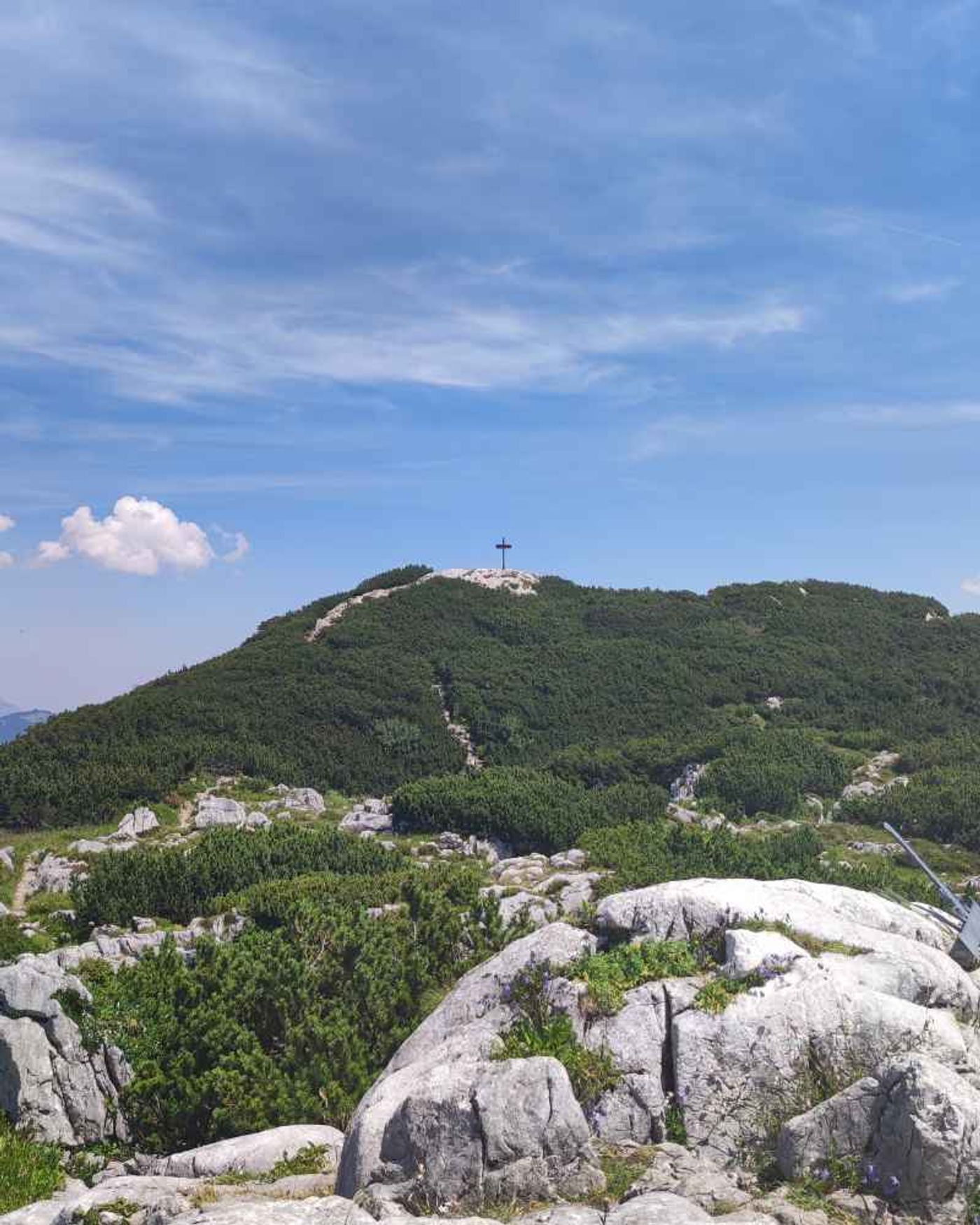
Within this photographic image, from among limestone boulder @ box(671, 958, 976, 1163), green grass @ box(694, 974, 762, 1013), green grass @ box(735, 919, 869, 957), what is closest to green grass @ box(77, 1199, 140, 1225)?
limestone boulder @ box(671, 958, 976, 1163)

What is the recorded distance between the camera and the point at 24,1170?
9.36m

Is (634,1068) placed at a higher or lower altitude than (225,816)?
lower

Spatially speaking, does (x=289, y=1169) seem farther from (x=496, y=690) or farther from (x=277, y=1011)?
(x=496, y=690)

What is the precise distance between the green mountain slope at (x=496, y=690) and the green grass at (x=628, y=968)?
23.9m

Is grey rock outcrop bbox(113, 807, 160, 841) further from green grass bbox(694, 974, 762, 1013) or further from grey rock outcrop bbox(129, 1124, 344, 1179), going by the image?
green grass bbox(694, 974, 762, 1013)

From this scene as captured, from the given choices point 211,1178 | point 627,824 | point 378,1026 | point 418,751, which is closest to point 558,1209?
point 211,1178

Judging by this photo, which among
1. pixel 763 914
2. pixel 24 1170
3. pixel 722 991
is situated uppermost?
pixel 763 914

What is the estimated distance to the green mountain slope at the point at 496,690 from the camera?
113 ft

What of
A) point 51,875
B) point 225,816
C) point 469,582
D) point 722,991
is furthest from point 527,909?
point 469,582

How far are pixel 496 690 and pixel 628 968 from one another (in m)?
36.3

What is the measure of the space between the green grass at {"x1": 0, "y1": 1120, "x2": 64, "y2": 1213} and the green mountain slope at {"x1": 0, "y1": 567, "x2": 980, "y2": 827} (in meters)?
20.1

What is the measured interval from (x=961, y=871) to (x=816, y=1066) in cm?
1859

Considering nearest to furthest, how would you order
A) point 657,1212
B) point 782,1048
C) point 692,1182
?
point 657,1212 → point 692,1182 → point 782,1048

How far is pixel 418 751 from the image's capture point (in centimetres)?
3938
